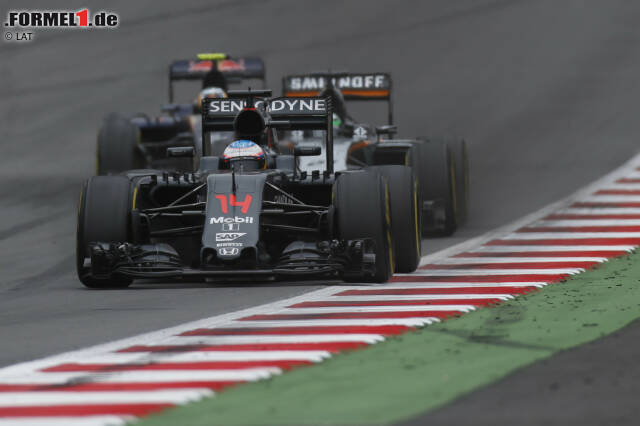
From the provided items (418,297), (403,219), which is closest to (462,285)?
(418,297)

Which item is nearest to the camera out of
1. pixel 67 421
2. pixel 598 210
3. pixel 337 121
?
pixel 67 421

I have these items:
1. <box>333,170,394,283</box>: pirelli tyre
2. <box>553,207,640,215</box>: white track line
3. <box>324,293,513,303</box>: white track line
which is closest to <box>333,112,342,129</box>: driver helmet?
<box>553,207,640,215</box>: white track line

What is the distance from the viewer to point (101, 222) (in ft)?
42.8

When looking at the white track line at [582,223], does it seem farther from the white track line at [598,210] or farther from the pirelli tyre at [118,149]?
the pirelli tyre at [118,149]

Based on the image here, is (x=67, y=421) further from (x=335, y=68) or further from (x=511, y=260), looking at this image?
(x=335, y=68)

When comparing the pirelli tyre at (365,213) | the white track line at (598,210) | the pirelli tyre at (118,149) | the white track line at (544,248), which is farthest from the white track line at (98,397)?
the pirelli tyre at (118,149)

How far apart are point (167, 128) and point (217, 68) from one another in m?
1.29

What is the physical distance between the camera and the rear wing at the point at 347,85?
20.9 metres

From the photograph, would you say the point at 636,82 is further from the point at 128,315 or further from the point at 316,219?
the point at 128,315

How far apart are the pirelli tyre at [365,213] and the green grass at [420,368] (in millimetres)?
1891

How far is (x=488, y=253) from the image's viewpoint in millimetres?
15516

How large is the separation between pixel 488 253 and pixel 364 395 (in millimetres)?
8446

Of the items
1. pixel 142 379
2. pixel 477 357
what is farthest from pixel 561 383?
pixel 142 379
